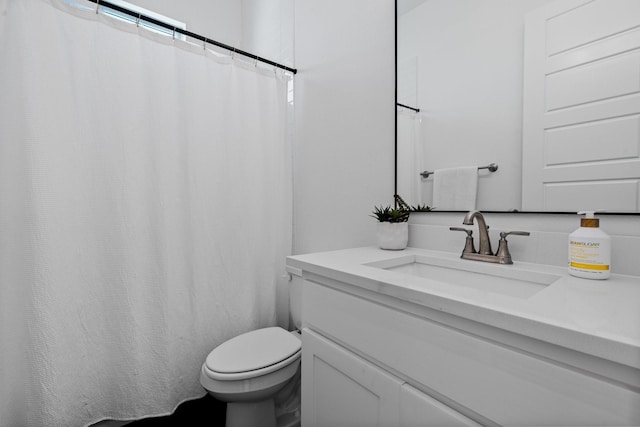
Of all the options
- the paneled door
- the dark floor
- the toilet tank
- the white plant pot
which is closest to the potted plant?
the white plant pot

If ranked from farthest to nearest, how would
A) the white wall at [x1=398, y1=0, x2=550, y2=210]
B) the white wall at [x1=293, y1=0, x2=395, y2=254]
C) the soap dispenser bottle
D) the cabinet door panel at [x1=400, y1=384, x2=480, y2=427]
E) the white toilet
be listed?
the white wall at [x1=293, y1=0, x2=395, y2=254], the white toilet, the white wall at [x1=398, y1=0, x2=550, y2=210], the soap dispenser bottle, the cabinet door panel at [x1=400, y1=384, x2=480, y2=427]

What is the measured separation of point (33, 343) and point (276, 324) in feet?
3.26

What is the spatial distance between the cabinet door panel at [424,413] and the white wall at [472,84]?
633mm

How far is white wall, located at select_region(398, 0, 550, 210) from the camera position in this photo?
878 millimetres

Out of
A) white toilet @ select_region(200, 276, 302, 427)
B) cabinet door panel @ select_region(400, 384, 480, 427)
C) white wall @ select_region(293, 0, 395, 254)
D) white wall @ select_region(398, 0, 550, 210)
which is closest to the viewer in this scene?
cabinet door panel @ select_region(400, 384, 480, 427)

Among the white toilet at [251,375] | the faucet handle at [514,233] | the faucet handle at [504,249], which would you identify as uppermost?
the faucet handle at [514,233]

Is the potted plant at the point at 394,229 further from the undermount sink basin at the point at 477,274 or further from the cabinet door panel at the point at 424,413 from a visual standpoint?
the cabinet door panel at the point at 424,413

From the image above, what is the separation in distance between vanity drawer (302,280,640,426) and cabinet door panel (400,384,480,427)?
0.02 meters

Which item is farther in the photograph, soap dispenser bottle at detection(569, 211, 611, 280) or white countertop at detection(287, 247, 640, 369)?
soap dispenser bottle at detection(569, 211, 611, 280)

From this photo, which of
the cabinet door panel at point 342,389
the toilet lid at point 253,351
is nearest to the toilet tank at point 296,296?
the toilet lid at point 253,351

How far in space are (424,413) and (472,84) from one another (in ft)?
3.25

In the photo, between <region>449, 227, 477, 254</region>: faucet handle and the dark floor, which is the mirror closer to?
<region>449, 227, 477, 254</region>: faucet handle

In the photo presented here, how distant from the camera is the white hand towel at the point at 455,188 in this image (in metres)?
0.97

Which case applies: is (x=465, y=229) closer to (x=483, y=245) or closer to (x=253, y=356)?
(x=483, y=245)
